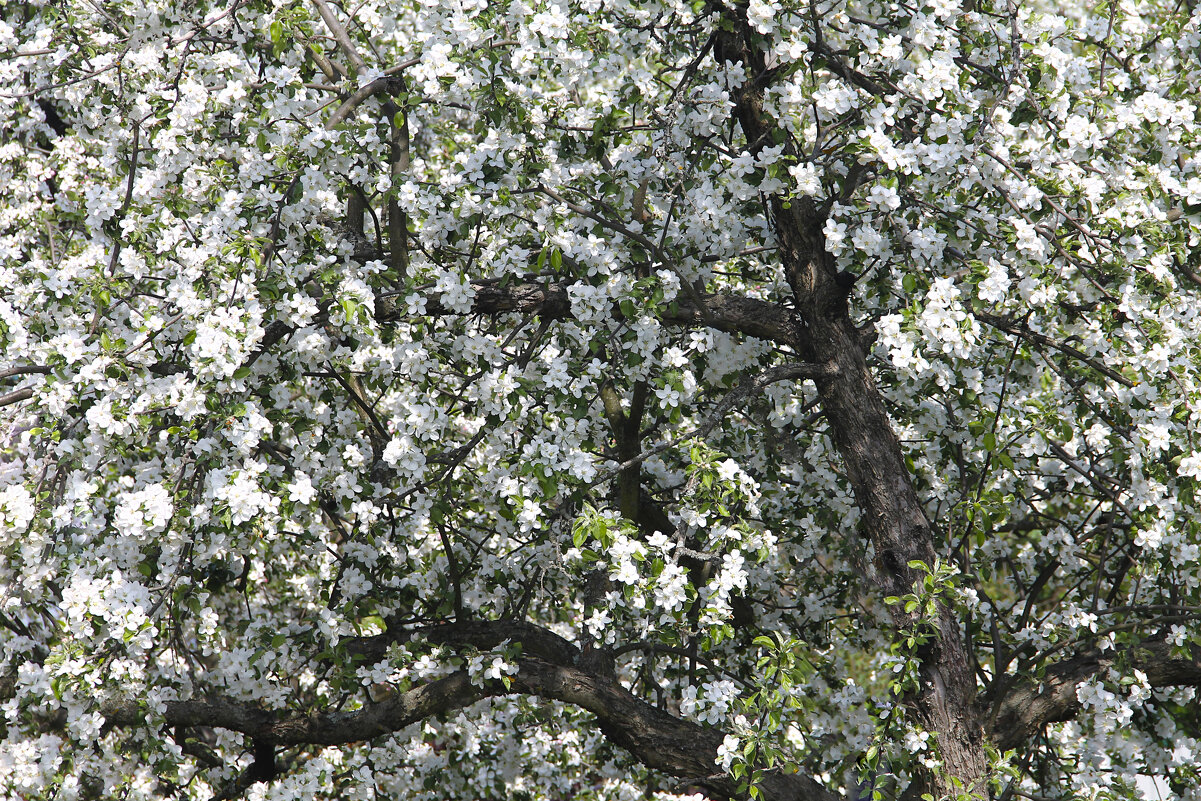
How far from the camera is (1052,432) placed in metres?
4.29

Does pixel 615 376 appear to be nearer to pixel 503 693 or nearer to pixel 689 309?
pixel 689 309

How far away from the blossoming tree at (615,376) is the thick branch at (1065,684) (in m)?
0.02

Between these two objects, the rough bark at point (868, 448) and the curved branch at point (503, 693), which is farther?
the curved branch at point (503, 693)

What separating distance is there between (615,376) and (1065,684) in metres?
2.48

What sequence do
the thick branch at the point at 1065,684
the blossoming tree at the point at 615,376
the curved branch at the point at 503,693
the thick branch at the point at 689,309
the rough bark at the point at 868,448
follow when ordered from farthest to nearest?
the curved branch at the point at 503,693 < the thick branch at the point at 689,309 < the thick branch at the point at 1065,684 < the rough bark at the point at 868,448 < the blossoming tree at the point at 615,376

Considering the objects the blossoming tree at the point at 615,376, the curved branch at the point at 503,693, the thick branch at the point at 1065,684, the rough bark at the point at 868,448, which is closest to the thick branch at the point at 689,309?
the blossoming tree at the point at 615,376

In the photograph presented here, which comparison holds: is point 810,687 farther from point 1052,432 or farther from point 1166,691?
point 1052,432

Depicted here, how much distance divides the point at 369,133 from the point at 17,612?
3538 mm

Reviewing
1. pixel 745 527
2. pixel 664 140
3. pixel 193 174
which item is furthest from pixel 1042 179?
pixel 193 174

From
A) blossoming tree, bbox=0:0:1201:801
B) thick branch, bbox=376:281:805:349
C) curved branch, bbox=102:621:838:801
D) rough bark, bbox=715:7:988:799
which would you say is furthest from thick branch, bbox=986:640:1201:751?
thick branch, bbox=376:281:805:349

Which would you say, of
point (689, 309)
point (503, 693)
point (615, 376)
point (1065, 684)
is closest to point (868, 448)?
point (689, 309)

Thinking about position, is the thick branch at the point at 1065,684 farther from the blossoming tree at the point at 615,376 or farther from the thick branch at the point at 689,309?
the thick branch at the point at 689,309

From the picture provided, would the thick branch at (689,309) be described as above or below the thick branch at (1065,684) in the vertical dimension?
above

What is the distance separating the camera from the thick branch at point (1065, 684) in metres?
4.61
